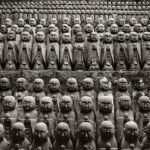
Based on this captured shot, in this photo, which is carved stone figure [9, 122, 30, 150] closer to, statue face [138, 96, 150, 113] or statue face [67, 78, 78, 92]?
statue face [67, 78, 78, 92]

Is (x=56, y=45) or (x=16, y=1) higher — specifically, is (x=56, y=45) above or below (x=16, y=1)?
below

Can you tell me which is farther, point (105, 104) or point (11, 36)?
point (11, 36)

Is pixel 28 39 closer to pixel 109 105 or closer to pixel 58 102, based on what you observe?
pixel 58 102

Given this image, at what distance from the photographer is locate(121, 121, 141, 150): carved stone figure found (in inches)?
191

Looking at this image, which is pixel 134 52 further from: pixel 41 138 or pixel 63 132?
pixel 41 138

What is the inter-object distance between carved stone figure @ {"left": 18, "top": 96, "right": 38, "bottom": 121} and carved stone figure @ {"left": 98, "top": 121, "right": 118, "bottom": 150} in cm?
111

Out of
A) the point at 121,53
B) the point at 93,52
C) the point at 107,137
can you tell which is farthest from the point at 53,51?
the point at 107,137

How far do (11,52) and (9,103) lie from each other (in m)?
1.64

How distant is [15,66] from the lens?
6.80 meters

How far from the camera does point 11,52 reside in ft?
22.6

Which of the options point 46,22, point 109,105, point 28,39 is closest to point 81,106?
point 109,105

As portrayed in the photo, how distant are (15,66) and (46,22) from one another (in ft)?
7.48

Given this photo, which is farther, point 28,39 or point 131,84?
point 28,39

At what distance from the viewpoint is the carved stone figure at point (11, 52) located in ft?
22.1
